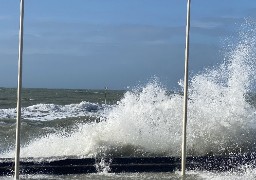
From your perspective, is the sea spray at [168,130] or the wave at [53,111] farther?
the wave at [53,111]

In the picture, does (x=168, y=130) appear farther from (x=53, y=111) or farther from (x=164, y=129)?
(x=53, y=111)

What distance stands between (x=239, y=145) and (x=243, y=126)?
76cm

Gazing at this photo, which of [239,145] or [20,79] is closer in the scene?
[20,79]

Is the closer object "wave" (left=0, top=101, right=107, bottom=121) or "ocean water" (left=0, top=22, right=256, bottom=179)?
"ocean water" (left=0, top=22, right=256, bottom=179)

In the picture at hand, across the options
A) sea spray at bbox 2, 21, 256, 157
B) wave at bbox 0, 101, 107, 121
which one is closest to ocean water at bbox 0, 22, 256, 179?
sea spray at bbox 2, 21, 256, 157

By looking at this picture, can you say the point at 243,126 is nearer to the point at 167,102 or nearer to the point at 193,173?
the point at 167,102

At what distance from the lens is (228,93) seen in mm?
16875

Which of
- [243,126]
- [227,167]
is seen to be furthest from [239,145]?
[227,167]

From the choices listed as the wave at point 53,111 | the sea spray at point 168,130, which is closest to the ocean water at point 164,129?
the sea spray at point 168,130

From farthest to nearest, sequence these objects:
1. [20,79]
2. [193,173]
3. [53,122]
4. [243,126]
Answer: [53,122]
[243,126]
[193,173]
[20,79]

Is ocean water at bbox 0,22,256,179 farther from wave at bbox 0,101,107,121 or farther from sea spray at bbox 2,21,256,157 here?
wave at bbox 0,101,107,121

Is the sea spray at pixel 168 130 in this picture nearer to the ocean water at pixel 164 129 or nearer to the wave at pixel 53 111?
the ocean water at pixel 164 129

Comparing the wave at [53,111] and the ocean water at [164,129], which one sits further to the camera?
the wave at [53,111]

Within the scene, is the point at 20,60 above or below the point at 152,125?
above
